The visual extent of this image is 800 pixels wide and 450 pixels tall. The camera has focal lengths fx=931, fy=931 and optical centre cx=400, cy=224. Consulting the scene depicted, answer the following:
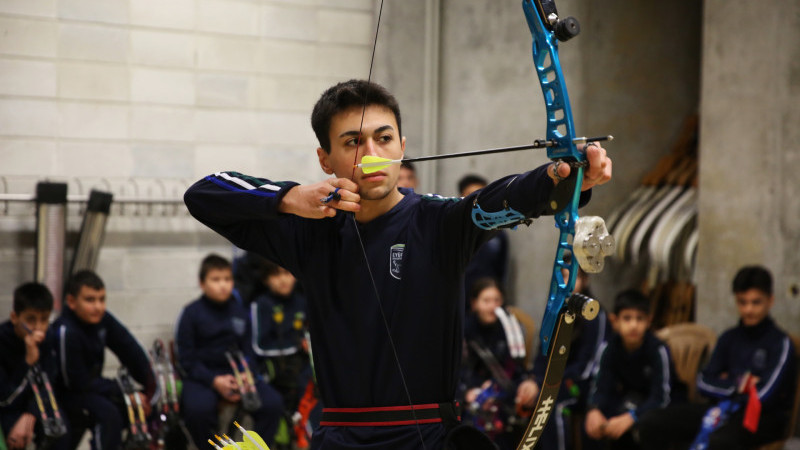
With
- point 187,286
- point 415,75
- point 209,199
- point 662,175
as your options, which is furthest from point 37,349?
point 662,175

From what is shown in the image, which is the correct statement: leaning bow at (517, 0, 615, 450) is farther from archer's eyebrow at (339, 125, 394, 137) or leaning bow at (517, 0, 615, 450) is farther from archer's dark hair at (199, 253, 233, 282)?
A: archer's dark hair at (199, 253, 233, 282)

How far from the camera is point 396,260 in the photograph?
80.4 inches

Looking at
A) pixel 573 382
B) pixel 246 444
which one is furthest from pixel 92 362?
pixel 246 444

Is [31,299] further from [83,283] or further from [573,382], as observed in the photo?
[573,382]

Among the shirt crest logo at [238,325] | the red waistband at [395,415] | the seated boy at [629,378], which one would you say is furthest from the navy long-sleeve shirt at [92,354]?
the red waistband at [395,415]

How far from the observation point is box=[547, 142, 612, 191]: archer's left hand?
1681 mm

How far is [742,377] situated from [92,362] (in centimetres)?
322

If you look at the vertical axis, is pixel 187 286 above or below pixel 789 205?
below

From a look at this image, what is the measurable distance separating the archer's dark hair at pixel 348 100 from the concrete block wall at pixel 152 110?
387cm

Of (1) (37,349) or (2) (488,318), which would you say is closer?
(1) (37,349)

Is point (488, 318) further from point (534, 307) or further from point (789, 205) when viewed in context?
point (789, 205)

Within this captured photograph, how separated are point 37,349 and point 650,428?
2.96 meters

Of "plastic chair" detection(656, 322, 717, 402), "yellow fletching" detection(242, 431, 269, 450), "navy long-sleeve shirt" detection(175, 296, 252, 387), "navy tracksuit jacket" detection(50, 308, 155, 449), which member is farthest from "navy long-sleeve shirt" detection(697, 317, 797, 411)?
"navy tracksuit jacket" detection(50, 308, 155, 449)

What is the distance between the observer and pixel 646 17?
585 cm
